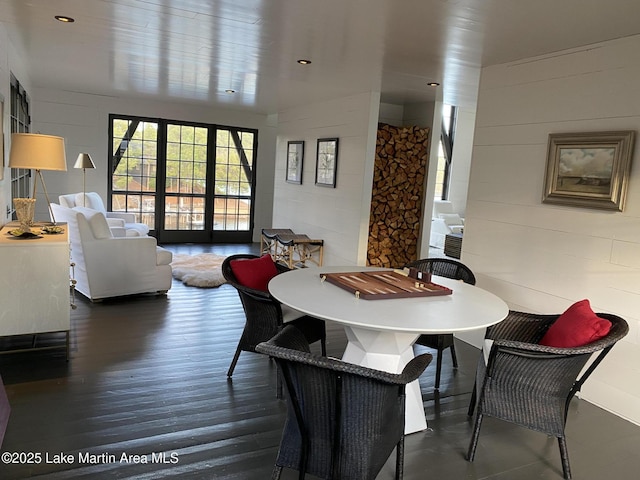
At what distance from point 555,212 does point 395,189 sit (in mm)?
2882

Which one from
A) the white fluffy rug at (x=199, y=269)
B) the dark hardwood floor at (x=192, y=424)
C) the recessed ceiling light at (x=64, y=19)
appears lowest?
the dark hardwood floor at (x=192, y=424)

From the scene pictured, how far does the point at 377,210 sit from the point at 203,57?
9.26ft

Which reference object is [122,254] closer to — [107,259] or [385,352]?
[107,259]

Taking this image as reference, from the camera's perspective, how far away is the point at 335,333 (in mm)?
4316

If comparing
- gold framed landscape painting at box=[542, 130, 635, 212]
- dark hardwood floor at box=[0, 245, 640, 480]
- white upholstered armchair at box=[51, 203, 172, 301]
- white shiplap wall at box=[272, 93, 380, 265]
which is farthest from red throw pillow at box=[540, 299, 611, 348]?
white upholstered armchair at box=[51, 203, 172, 301]

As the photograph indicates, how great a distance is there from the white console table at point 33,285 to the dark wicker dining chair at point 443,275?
8.07ft

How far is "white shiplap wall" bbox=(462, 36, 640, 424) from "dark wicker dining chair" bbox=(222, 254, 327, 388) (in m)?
1.69

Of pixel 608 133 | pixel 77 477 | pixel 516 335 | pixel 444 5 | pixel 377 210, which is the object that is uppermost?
pixel 444 5

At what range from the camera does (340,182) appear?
240 inches

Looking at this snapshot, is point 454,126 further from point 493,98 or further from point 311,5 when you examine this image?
point 311,5

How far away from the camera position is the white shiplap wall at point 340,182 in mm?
5602

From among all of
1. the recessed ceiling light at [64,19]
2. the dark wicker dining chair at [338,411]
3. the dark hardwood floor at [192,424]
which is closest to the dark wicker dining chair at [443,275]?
the dark hardwood floor at [192,424]

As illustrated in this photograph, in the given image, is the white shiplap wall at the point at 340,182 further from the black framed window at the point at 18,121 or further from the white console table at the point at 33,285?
the black framed window at the point at 18,121

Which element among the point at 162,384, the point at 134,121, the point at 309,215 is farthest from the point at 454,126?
the point at 162,384
